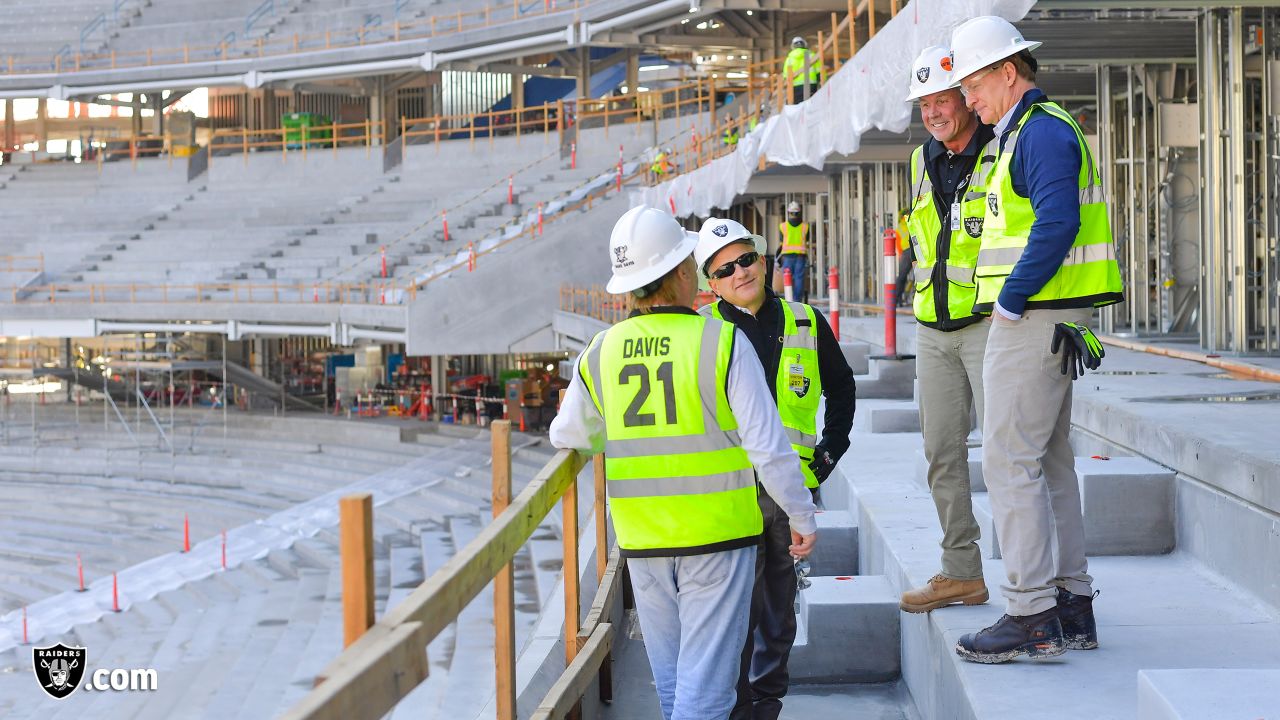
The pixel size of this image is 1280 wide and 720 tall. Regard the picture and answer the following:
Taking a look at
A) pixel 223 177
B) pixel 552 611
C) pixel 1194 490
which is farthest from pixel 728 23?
pixel 1194 490

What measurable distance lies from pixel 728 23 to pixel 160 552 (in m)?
21.3

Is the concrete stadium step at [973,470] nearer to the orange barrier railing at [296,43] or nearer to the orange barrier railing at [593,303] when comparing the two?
the orange barrier railing at [593,303]

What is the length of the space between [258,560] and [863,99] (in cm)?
1348

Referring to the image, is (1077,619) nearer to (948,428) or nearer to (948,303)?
(948,428)

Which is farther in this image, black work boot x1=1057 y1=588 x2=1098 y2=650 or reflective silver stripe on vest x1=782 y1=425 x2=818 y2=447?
reflective silver stripe on vest x1=782 y1=425 x2=818 y2=447

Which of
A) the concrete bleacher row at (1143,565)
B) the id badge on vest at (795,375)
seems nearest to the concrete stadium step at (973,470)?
the concrete bleacher row at (1143,565)

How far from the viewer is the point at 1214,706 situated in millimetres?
2609

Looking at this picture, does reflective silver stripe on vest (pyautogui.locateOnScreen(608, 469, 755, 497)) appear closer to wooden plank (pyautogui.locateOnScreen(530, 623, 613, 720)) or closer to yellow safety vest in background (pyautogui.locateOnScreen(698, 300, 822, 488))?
wooden plank (pyautogui.locateOnScreen(530, 623, 613, 720))

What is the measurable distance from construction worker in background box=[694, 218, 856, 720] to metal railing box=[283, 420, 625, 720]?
2.05 ft

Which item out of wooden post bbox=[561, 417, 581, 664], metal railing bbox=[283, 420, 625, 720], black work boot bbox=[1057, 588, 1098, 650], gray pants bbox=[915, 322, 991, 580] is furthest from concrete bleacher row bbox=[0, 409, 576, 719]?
black work boot bbox=[1057, 588, 1098, 650]

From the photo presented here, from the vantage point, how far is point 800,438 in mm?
4648

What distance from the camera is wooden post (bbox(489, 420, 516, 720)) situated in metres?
3.56

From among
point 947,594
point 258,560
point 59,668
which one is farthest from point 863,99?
point 258,560

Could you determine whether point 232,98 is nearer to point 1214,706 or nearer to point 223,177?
point 223,177
